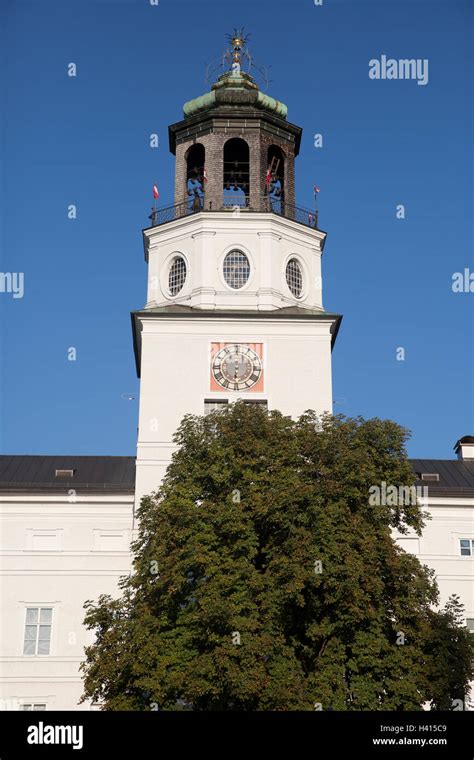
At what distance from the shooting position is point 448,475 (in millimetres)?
46656

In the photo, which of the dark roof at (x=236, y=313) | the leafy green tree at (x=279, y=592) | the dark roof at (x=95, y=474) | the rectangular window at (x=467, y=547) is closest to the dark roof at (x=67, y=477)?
the dark roof at (x=95, y=474)

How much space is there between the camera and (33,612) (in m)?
40.5

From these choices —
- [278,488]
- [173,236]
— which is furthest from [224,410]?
[173,236]

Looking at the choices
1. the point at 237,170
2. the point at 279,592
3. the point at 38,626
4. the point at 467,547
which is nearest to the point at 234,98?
the point at 237,170

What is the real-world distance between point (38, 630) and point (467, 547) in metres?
17.3

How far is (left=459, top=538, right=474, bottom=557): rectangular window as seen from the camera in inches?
1697

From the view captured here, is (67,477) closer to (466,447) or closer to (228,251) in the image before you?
(228,251)

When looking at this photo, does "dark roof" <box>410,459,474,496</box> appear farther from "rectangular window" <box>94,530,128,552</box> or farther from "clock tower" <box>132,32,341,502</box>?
"rectangular window" <box>94,530,128,552</box>

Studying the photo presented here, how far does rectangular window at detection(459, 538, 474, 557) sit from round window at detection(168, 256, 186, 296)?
603 inches

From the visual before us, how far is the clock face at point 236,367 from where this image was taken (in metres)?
38.9

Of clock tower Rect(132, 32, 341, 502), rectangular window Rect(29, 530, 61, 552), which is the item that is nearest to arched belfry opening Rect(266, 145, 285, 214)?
clock tower Rect(132, 32, 341, 502)

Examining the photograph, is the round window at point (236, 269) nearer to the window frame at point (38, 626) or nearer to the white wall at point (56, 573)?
the white wall at point (56, 573)
